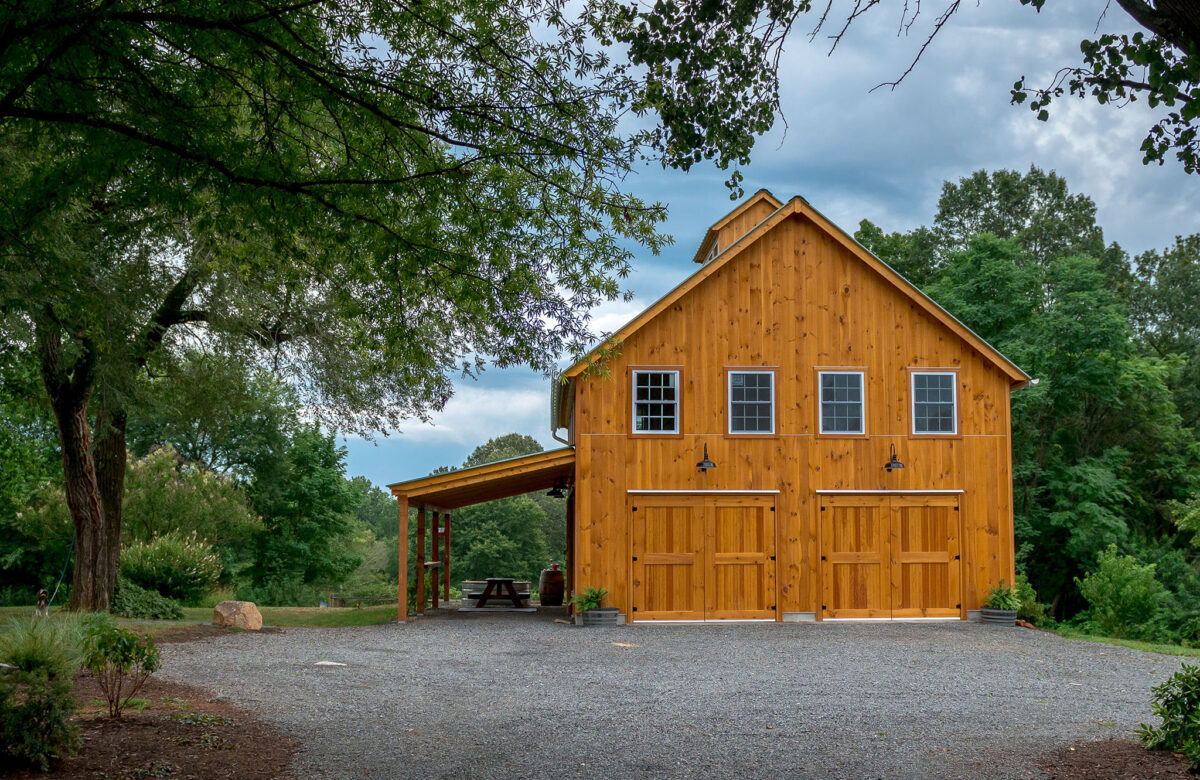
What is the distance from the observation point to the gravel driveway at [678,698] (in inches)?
265

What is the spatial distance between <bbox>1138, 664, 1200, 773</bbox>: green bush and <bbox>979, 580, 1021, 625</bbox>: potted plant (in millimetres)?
10080

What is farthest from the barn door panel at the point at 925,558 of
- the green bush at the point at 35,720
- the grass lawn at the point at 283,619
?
the green bush at the point at 35,720

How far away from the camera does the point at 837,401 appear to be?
1722 centimetres

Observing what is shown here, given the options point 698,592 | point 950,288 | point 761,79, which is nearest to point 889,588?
point 698,592

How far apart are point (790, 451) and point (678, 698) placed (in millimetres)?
8433

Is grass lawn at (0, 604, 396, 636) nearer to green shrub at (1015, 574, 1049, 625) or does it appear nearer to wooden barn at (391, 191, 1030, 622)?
wooden barn at (391, 191, 1030, 622)

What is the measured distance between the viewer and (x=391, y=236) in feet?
26.2

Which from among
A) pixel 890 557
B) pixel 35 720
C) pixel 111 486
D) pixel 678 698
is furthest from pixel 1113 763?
pixel 111 486

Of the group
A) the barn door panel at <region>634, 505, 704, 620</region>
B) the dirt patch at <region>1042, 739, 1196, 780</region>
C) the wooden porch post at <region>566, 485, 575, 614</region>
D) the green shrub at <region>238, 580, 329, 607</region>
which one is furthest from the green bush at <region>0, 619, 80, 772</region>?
the green shrub at <region>238, 580, 329, 607</region>

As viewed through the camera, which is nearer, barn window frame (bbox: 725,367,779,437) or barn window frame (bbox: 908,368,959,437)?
barn window frame (bbox: 725,367,779,437)

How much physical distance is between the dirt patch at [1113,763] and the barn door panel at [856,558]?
31.3 feet

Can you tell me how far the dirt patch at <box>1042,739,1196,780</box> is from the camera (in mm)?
6266

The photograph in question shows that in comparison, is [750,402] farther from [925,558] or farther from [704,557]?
[925,558]

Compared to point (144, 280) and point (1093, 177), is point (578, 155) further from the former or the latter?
point (1093, 177)
